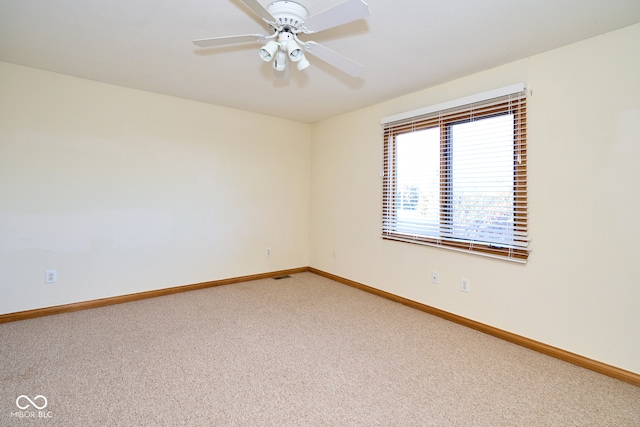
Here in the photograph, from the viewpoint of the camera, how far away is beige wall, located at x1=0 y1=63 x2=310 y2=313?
282cm

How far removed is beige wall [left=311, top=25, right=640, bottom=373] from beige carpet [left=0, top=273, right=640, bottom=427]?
0.28m

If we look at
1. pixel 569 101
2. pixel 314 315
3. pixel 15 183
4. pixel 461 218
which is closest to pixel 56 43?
pixel 15 183

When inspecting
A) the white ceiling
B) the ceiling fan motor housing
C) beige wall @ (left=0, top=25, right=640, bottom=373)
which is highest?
the white ceiling

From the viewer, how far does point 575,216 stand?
2.21m

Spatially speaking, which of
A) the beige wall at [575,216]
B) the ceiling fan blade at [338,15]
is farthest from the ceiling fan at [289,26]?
the beige wall at [575,216]

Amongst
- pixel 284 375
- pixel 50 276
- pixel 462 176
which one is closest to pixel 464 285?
pixel 462 176

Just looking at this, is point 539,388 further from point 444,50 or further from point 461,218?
point 444,50

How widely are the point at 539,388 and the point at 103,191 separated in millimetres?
4119

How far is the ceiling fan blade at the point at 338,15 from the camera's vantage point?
4.72ft

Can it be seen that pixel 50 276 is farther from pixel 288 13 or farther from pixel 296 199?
pixel 288 13

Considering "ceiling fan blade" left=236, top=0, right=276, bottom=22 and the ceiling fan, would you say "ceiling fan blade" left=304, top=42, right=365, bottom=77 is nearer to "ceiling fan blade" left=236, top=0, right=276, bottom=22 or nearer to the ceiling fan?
the ceiling fan

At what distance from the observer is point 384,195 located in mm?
3617

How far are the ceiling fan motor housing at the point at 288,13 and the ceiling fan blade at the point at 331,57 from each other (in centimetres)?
14

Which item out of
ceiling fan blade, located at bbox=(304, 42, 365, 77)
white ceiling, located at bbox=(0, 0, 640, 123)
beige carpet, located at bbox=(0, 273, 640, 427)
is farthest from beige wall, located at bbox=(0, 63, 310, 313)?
ceiling fan blade, located at bbox=(304, 42, 365, 77)
